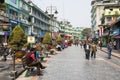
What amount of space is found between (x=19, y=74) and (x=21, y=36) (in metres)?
10.00

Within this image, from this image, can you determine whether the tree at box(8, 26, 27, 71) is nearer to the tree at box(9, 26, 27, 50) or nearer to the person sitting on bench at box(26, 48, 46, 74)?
the tree at box(9, 26, 27, 50)

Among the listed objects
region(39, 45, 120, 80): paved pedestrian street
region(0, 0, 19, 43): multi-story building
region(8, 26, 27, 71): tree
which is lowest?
region(39, 45, 120, 80): paved pedestrian street

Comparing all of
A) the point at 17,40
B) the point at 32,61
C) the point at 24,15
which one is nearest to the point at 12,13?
the point at 24,15

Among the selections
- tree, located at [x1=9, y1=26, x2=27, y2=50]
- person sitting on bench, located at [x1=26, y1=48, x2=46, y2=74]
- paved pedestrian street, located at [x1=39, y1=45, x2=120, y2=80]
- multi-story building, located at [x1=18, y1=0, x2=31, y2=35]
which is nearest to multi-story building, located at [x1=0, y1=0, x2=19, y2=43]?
multi-story building, located at [x1=18, y1=0, x2=31, y2=35]

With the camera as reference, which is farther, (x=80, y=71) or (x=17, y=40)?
(x=17, y=40)

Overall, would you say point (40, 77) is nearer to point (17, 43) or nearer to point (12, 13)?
point (17, 43)

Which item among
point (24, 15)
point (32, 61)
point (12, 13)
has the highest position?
point (24, 15)

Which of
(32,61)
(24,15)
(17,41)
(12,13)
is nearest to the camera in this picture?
(32,61)

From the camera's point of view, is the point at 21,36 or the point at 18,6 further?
the point at 18,6

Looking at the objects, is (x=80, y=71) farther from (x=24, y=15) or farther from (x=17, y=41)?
(x=24, y=15)

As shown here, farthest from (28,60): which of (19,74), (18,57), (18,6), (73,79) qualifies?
(18,6)

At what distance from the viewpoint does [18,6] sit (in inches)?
2359

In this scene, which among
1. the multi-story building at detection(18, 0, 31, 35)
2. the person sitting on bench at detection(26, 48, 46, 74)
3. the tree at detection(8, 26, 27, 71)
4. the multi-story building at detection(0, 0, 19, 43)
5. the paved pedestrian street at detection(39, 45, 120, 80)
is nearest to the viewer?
the paved pedestrian street at detection(39, 45, 120, 80)

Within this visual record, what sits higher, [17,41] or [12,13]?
[12,13]
